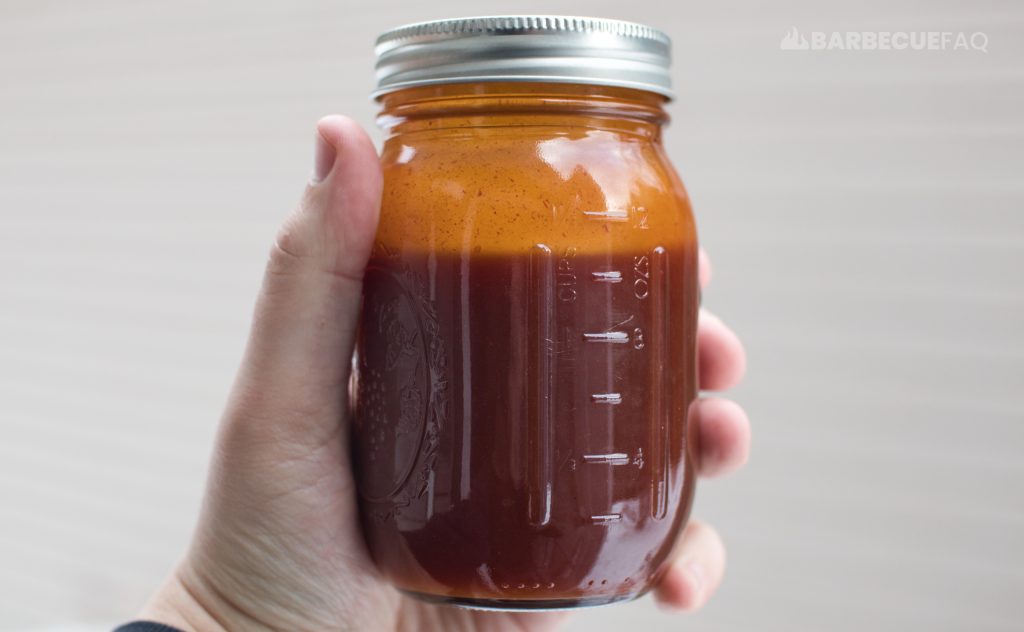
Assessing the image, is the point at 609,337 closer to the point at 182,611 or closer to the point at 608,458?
the point at 608,458

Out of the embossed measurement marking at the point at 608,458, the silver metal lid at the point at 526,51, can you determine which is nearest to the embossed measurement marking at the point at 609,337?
the embossed measurement marking at the point at 608,458

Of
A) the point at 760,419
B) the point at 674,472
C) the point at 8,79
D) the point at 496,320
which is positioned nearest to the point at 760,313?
the point at 760,419

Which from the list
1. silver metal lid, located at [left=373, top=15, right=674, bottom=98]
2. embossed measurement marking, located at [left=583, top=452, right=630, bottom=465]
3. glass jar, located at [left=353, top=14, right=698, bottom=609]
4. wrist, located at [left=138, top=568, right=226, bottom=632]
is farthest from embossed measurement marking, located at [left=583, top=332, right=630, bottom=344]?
wrist, located at [left=138, top=568, right=226, bottom=632]

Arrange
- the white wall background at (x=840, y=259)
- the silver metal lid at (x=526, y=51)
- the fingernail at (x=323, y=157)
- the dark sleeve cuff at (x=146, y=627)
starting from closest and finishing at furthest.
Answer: the silver metal lid at (x=526, y=51) → the fingernail at (x=323, y=157) → the dark sleeve cuff at (x=146, y=627) → the white wall background at (x=840, y=259)

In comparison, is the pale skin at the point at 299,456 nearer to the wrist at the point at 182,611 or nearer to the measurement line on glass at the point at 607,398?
the wrist at the point at 182,611

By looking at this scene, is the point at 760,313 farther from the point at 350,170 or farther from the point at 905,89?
the point at 350,170

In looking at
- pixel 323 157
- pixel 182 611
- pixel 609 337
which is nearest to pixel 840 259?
pixel 609 337
